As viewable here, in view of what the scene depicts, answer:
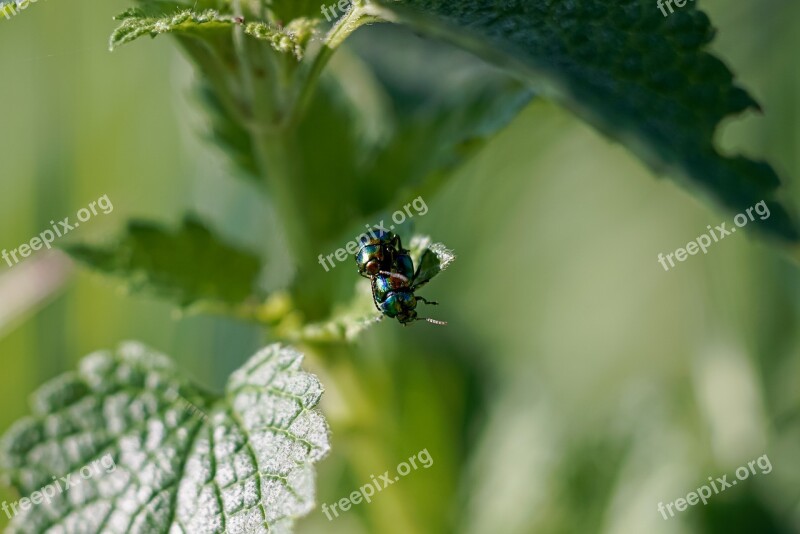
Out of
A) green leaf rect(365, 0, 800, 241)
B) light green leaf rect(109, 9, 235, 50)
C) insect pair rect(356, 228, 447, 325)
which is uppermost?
light green leaf rect(109, 9, 235, 50)

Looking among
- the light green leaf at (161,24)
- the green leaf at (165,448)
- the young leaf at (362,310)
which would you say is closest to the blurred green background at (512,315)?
the young leaf at (362,310)

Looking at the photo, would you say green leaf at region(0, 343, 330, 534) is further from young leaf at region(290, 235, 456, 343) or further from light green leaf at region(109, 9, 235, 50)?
light green leaf at region(109, 9, 235, 50)

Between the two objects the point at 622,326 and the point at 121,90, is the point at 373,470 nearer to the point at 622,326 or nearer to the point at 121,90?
the point at 622,326

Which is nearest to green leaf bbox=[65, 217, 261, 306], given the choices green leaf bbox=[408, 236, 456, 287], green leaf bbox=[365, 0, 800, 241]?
green leaf bbox=[408, 236, 456, 287]

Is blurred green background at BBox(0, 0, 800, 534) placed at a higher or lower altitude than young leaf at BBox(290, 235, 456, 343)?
higher

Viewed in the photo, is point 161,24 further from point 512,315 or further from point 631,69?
point 512,315

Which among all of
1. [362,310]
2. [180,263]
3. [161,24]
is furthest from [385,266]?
[161,24]
